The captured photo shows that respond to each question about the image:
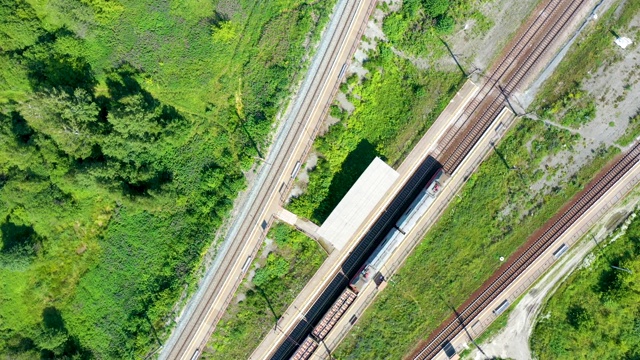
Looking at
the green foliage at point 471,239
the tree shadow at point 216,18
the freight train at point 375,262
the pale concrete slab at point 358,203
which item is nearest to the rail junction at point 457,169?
the freight train at point 375,262

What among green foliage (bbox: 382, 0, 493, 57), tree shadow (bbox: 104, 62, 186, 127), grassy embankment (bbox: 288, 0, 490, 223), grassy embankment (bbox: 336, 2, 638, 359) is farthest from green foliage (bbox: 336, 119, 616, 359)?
tree shadow (bbox: 104, 62, 186, 127)

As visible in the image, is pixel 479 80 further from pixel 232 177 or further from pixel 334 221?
pixel 232 177

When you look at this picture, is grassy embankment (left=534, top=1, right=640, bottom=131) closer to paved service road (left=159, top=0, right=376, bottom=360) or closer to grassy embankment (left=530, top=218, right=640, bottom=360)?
grassy embankment (left=530, top=218, right=640, bottom=360)

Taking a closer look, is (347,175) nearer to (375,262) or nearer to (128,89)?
(375,262)

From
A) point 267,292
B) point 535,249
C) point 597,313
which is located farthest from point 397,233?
point 597,313

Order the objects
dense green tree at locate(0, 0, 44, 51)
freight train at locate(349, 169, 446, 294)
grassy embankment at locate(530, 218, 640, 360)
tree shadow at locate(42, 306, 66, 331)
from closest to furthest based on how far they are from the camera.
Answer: freight train at locate(349, 169, 446, 294)
dense green tree at locate(0, 0, 44, 51)
grassy embankment at locate(530, 218, 640, 360)
tree shadow at locate(42, 306, 66, 331)

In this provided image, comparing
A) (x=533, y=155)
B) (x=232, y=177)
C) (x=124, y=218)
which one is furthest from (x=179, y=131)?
(x=533, y=155)

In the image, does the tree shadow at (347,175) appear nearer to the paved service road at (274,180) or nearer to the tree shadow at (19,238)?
the paved service road at (274,180)
